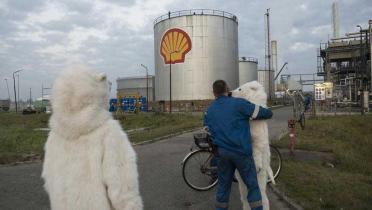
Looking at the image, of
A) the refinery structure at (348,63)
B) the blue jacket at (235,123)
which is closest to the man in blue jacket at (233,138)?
the blue jacket at (235,123)

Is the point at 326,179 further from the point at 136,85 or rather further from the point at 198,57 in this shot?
the point at 136,85

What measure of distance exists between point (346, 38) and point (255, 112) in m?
50.4

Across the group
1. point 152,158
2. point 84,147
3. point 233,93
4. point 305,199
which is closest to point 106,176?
point 84,147

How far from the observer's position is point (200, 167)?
770 cm

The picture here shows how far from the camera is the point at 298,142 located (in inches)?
565

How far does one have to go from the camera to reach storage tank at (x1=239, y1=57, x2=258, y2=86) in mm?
75525

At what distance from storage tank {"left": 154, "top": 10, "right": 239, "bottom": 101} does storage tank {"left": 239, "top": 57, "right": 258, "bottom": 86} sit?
2041 cm

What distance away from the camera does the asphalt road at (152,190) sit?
22.1 ft

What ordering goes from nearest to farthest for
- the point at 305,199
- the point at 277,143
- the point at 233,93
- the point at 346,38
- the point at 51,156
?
the point at 51,156, the point at 233,93, the point at 305,199, the point at 277,143, the point at 346,38

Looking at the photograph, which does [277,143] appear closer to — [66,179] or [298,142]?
[298,142]

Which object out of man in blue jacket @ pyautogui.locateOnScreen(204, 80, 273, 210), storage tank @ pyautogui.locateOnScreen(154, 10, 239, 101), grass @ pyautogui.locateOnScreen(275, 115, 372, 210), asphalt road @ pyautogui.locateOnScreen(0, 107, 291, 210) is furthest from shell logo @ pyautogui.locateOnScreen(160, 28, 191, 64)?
man in blue jacket @ pyautogui.locateOnScreen(204, 80, 273, 210)

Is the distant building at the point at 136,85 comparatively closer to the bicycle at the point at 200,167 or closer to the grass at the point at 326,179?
the grass at the point at 326,179

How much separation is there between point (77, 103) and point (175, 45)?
50977 mm

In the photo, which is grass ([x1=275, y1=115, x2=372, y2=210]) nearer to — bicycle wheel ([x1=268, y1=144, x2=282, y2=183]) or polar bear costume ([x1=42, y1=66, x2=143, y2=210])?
bicycle wheel ([x1=268, y1=144, x2=282, y2=183])
